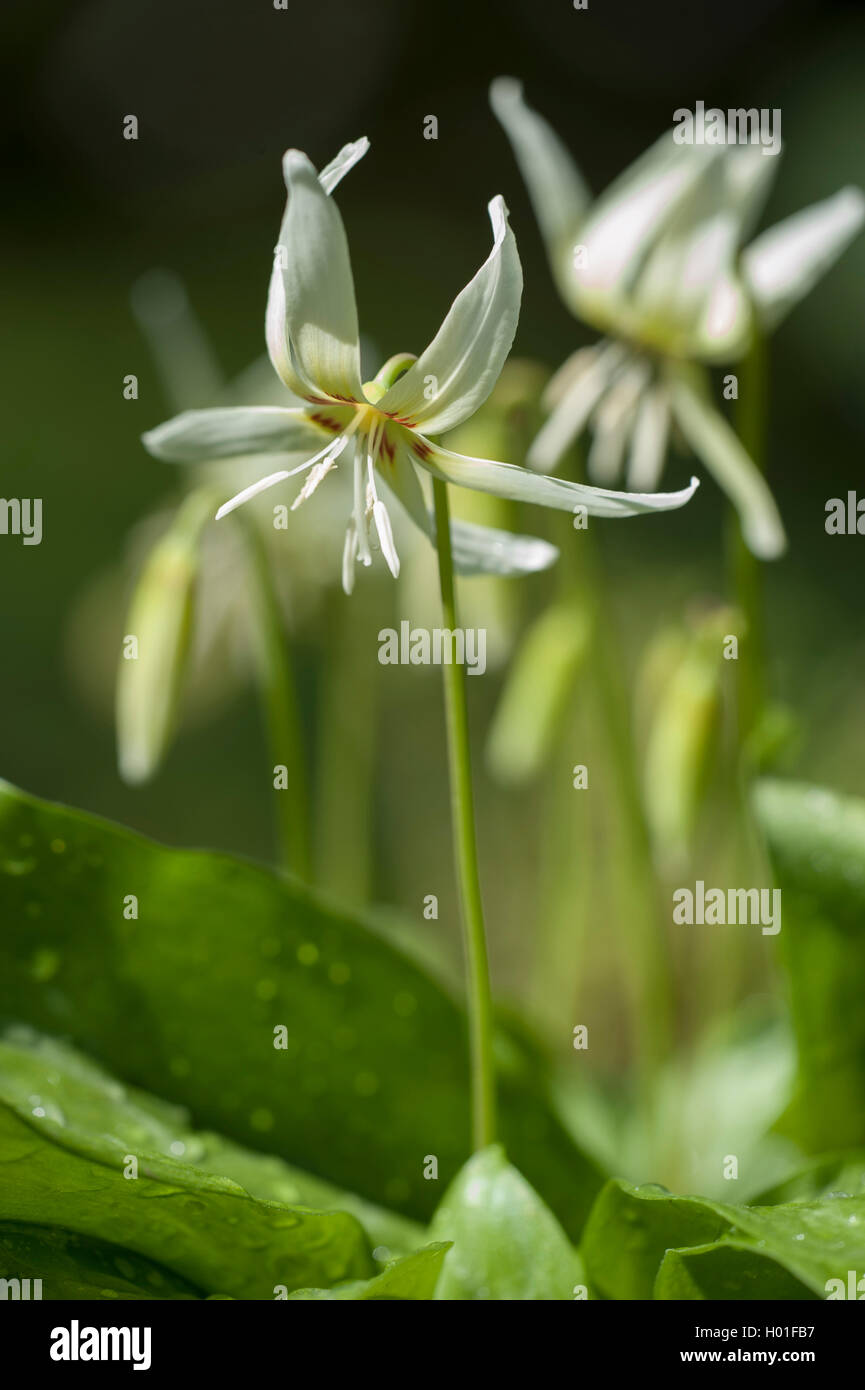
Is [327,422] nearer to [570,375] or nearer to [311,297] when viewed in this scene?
[311,297]

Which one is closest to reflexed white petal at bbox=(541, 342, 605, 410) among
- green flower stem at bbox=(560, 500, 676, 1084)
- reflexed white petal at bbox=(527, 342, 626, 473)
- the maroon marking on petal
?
reflexed white petal at bbox=(527, 342, 626, 473)

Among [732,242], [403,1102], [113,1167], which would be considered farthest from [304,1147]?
[732,242]

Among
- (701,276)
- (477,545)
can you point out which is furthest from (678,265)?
(477,545)

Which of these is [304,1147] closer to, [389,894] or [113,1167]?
[113,1167]

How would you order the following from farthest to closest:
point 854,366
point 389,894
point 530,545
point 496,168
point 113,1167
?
point 496,168 < point 854,366 < point 389,894 < point 530,545 < point 113,1167

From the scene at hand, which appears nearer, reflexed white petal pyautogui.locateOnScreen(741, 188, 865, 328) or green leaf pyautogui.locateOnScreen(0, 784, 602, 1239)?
green leaf pyautogui.locateOnScreen(0, 784, 602, 1239)

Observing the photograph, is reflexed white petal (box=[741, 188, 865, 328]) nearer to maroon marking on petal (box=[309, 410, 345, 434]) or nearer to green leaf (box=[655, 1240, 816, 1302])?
maroon marking on petal (box=[309, 410, 345, 434])
